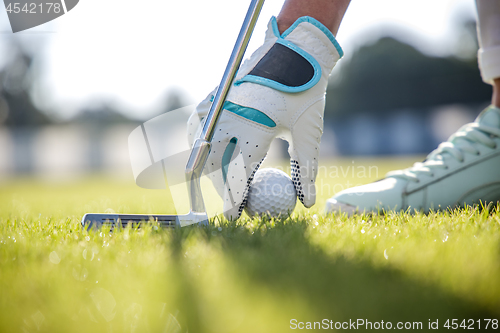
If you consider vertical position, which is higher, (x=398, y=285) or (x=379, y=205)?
(x=398, y=285)

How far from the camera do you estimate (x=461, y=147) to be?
218 cm

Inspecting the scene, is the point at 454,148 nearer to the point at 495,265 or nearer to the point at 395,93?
the point at 495,265

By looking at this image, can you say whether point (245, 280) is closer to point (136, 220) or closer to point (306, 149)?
point (136, 220)

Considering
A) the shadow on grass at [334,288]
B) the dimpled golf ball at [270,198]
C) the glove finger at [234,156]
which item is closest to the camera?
the shadow on grass at [334,288]

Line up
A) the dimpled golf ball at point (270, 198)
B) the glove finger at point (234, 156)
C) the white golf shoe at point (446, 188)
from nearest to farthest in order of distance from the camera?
the glove finger at point (234, 156) < the dimpled golf ball at point (270, 198) < the white golf shoe at point (446, 188)

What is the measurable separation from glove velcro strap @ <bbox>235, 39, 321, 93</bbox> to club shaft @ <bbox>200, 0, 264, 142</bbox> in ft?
0.49

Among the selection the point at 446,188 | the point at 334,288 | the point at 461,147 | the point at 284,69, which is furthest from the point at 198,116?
the point at 461,147

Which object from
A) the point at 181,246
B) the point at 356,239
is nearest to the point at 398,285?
the point at 356,239

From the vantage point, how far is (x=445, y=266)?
93cm

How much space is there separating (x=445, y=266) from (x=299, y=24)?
1.33 metres

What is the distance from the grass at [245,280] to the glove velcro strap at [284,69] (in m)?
0.79

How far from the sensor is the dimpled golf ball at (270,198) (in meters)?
1.85

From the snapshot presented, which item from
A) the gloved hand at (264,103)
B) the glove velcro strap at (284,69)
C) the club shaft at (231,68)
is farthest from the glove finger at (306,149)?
the club shaft at (231,68)

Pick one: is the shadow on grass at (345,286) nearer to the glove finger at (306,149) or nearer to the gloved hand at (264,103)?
the gloved hand at (264,103)
